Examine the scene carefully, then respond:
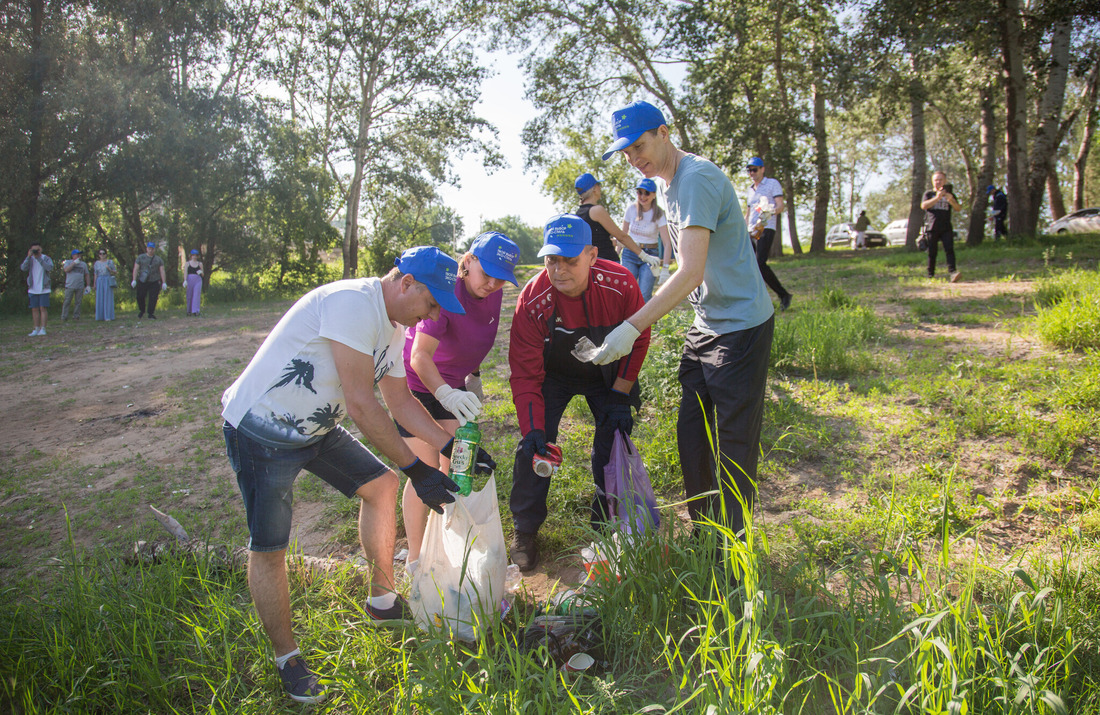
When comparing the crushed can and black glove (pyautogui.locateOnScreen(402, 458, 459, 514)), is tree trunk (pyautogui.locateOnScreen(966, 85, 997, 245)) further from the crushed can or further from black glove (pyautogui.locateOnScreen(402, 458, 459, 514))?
black glove (pyautogui.locateOnScreen(402, 458, 459, 514))

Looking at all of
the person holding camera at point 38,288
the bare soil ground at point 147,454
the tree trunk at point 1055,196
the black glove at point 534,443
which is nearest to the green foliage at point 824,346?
the bare soil ground at point 147,454

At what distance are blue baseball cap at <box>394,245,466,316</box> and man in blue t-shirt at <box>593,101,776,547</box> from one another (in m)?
0.68

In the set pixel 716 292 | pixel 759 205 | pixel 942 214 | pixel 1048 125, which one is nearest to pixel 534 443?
pixel 716 292

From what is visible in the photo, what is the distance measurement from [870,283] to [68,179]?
19.1 meters

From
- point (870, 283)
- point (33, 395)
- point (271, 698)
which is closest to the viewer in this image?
point (271, 698)

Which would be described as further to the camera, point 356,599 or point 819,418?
point 819,418

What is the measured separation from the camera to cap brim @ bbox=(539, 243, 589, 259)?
2744mm

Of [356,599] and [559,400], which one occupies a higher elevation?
[559,400]

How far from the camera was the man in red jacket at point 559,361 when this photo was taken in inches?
116

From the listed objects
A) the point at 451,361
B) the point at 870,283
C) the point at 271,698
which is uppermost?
the point at 870,283

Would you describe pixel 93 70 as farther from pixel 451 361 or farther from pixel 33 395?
pixel 451 361

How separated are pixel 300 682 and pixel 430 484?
31.2 inches

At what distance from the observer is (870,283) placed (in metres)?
9.34

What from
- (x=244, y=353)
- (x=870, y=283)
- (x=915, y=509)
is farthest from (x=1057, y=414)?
(x=244, y=353)
